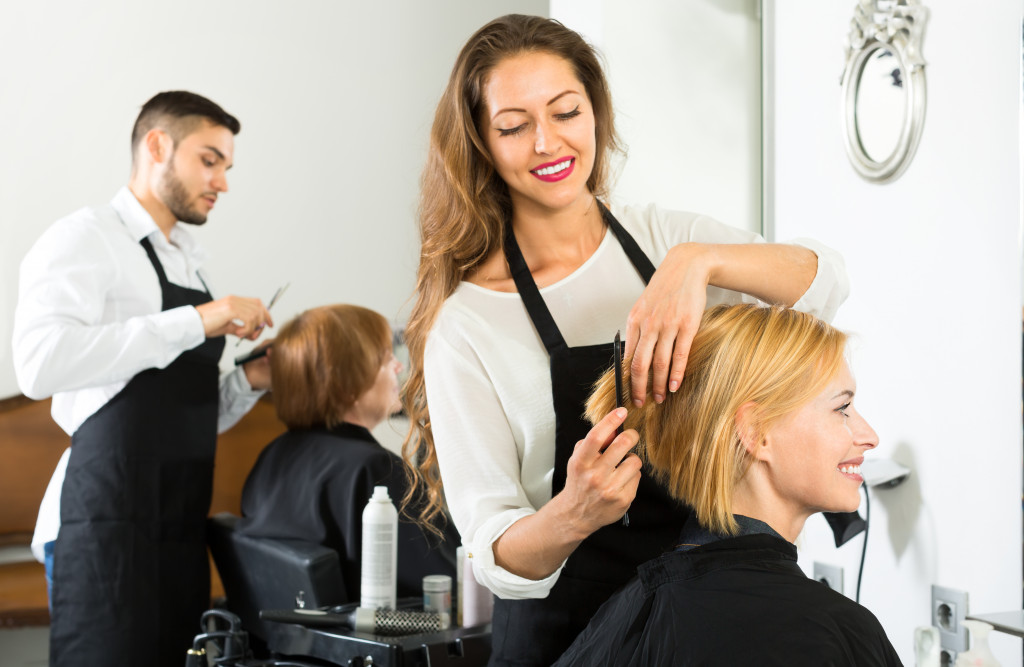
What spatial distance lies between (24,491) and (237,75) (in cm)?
137

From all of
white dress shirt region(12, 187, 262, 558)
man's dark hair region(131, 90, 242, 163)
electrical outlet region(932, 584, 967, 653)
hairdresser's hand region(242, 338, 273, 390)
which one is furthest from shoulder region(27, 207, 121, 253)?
electrical outlet region(932, 584, 967, 653)

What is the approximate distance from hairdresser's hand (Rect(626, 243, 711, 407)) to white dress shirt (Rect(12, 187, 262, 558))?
167cm

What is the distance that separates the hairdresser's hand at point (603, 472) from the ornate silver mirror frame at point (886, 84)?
1.07m

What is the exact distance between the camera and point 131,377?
242 cm

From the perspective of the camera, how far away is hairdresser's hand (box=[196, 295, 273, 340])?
2535 mm

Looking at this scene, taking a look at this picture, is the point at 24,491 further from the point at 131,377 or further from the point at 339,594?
the point at 339,594

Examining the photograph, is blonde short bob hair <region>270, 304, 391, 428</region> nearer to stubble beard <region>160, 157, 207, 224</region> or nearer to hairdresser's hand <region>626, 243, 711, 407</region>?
stubble beard <region>160, 157, 207, 224</region>

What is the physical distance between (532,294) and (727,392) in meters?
0.34

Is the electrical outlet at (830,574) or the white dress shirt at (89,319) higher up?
the white dress shirt at (89,319)

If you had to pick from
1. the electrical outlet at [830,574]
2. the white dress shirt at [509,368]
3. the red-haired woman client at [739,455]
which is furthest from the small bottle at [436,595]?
the electrical outlet at [830,574]

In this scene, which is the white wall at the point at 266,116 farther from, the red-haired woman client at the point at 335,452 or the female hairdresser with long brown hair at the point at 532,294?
the female hairdresser with long brown hair at the point at 532,294

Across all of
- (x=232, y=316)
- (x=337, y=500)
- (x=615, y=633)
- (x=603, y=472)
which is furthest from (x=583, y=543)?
Answer: (x=232, y=316)

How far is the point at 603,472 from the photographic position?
3.47 ft

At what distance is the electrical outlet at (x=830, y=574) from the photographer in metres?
1.99
